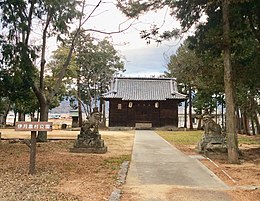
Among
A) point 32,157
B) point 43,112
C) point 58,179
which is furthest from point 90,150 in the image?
point 58,179

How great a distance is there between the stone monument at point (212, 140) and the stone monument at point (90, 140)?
3979 mm

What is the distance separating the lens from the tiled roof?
34875mm

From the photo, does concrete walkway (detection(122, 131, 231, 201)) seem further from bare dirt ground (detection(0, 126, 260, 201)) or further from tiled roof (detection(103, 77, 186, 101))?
tiled roof (detection(103, 77, 186, 101))

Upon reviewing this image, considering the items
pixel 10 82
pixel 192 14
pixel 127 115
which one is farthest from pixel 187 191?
pixel 127 115

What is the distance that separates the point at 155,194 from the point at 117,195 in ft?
2.34

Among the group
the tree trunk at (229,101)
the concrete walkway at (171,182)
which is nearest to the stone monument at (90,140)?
the concrete walkway at (171,182)

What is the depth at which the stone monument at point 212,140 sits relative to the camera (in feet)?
36.9

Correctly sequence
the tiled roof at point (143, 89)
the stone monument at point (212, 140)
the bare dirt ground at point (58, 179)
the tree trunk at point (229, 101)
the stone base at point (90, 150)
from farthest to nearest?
the tiled roof at point (143, 89)
the stone base at point (90, 150)
the stone monument at point (212, 140)
the tree trunk at point (229, 101)
the bare dirt ground at point (58, 179)

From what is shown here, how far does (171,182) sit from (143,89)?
30403mm

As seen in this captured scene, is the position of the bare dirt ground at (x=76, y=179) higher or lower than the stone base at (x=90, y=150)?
lower

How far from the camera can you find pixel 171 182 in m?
6.61

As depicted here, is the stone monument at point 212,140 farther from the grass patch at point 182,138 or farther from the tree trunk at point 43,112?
the tree trunk at point 43,112

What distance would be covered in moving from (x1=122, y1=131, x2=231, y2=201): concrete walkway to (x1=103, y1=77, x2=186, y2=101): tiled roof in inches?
995

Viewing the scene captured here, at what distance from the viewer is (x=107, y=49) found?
124 feet
